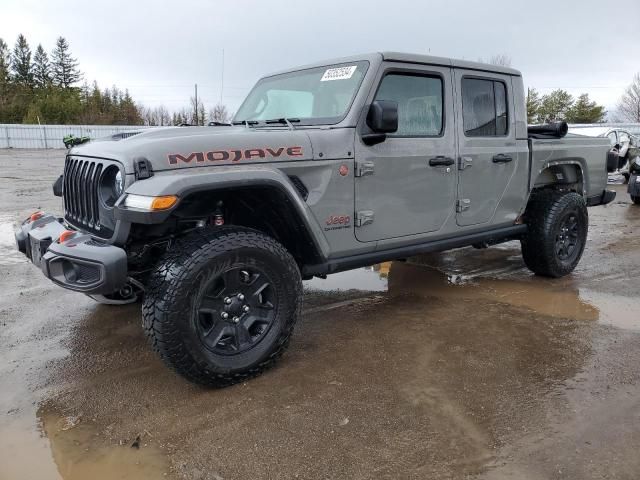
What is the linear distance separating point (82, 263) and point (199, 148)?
0.87 meters

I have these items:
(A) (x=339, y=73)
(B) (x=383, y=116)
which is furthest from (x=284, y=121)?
(B) (x=383, y=116)

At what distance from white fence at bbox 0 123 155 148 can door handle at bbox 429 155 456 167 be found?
32423 millimetres

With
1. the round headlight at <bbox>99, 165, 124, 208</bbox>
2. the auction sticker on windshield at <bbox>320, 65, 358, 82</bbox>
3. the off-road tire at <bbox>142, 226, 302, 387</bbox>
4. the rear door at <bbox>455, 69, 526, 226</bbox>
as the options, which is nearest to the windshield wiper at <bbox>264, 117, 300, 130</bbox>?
the auction sticker on windshield at <bbox>320, 65, 358, 82</bbox>

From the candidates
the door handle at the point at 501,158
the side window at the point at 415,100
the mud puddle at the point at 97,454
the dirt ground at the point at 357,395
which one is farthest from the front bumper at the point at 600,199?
the mud puddle at the point at 97,454

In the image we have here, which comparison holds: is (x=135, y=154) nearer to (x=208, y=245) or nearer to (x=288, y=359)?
(x=208, y=245)

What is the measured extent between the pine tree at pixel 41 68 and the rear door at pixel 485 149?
76.0 metres

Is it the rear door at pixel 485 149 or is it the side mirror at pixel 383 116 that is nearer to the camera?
the side mirror at pixel 383 116

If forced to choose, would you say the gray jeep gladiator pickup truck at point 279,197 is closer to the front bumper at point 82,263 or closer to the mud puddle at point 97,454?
the front bumper at point 82,263

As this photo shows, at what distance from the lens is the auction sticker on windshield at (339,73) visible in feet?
12.3

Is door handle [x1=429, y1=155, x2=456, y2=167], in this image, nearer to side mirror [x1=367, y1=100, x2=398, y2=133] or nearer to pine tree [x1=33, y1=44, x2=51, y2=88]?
side mirror [x1=367, y1=100, x2=398, y2=133]

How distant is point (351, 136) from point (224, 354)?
161cm

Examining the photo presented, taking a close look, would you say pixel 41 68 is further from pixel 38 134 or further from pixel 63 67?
pixel 38 134

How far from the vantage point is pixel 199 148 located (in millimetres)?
2918

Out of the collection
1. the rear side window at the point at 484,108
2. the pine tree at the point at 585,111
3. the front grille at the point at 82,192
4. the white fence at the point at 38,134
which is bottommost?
the front grille at the point at 82,192
